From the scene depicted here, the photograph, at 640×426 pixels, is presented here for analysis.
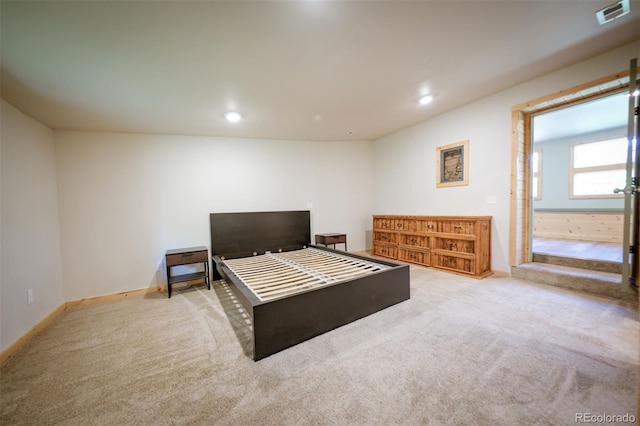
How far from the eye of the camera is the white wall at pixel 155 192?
3.16 meters

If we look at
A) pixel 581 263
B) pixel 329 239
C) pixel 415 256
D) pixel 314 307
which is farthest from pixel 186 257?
pixel 581 263

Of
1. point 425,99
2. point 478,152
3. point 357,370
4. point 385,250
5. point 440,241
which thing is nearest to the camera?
point 357,370

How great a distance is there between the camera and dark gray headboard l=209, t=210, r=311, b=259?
153 inches

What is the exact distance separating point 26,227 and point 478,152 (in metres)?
5.67

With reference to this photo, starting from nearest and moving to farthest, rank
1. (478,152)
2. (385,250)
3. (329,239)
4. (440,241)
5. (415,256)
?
1. (478,152)
2. (440,241)
3. (415,256)
4. (329,239)
5. (385,250)

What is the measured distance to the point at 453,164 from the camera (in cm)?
379

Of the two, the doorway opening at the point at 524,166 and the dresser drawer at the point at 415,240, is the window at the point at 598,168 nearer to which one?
the doorway opening at the point at 524,166

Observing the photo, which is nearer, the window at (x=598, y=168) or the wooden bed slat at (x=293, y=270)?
the wooden bed slat at (x=293, y=270)

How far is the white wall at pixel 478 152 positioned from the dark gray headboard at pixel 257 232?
6.54ft

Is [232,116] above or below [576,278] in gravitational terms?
above

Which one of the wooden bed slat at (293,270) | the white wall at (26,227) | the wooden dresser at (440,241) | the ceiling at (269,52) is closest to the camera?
the ceiling at (269,52)

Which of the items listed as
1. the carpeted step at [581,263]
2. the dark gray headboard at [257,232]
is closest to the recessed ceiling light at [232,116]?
the dark gray headboard at [257,232]

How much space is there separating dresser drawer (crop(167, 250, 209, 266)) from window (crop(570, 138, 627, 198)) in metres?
7.99

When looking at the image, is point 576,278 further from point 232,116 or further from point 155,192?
point 155,192
